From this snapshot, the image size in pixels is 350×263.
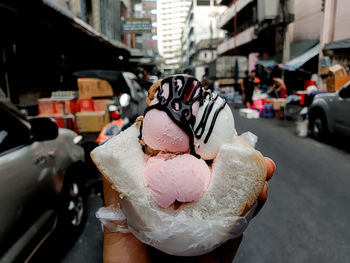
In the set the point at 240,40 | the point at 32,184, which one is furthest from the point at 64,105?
the point at 240,40

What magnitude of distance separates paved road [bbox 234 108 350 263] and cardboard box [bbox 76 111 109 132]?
11.0 ft

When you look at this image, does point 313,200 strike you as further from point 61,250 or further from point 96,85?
point 96,85

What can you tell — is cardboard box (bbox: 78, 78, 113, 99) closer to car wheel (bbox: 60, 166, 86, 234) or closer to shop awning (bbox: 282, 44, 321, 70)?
car wheel (bbox: 60, 166, 86, 234)

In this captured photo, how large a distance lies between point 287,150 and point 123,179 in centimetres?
601

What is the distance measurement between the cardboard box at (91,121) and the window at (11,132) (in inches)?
145

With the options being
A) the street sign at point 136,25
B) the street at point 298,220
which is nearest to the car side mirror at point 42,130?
the street at point 298,220

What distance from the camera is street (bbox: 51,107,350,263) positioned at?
270cm

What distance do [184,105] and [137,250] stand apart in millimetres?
641

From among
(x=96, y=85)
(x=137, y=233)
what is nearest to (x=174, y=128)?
(x=137, y=233)

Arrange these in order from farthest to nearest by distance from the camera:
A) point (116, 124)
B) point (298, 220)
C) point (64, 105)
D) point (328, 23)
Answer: point (328, 23) < point (64, 105) < point (116, 124) < point (298, 220)

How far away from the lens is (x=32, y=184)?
2.16m

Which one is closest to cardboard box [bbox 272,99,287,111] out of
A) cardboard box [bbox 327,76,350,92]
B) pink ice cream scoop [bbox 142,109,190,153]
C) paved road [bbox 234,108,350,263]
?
cardboard box [bbox 327,76,350,92]

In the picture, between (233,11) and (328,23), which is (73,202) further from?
(233,11)

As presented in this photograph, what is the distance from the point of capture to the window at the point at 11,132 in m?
2.10
